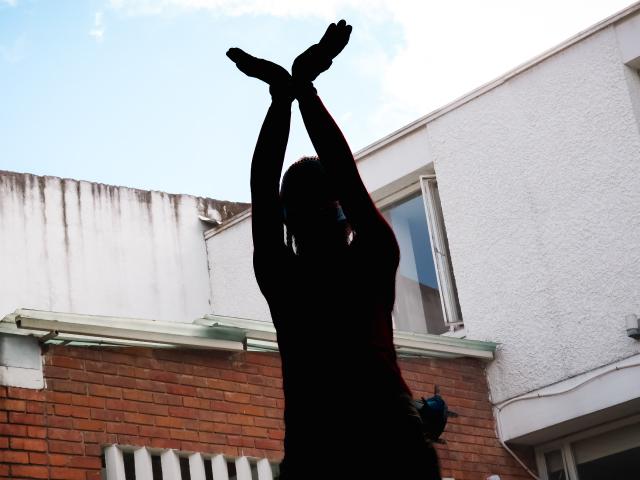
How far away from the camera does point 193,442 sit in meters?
7.10

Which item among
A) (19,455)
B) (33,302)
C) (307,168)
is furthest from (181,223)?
(307,168)

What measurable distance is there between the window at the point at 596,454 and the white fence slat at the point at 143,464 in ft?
11.6

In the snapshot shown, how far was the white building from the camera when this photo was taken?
8.40 metres

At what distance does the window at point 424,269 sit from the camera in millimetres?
9516

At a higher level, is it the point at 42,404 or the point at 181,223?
the point at 181,223

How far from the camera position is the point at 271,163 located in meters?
2.59

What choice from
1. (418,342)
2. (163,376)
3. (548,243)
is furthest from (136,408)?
(548,243)

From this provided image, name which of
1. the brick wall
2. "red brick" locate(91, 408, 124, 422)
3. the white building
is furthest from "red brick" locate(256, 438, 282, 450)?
the white building

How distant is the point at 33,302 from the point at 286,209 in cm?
895

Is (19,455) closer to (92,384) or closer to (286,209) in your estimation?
(92,384)

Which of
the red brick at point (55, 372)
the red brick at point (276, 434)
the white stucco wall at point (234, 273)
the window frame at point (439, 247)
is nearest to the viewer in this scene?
the red brick at point (55, 372)

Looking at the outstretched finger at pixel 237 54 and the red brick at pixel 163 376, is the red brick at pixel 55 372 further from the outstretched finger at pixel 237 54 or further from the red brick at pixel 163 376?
the outstretched finger at pixel 237 54

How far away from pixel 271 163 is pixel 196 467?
4700 millimetres

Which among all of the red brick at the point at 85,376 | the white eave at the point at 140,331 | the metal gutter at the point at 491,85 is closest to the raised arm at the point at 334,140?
the white eave at the point at 140,331
